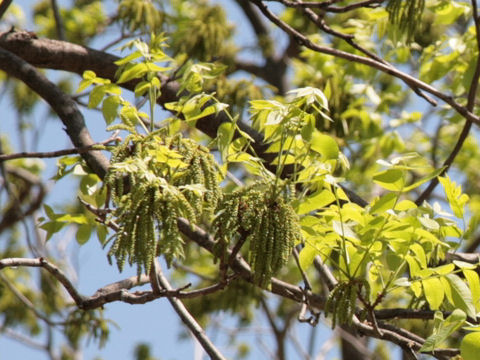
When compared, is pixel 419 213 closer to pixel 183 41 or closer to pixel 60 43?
pixel 60 43

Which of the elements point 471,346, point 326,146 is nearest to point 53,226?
point 326,146

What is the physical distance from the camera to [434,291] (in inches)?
114

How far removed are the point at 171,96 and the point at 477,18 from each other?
1.65 m

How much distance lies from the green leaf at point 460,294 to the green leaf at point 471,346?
0.22 m

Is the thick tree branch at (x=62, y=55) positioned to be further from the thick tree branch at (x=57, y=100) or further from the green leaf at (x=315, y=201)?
the green leaf at (x=315, y=201)

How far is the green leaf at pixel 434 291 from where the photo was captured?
113 inches

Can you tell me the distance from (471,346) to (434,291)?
1.24 ft

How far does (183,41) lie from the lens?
6137 millimetres

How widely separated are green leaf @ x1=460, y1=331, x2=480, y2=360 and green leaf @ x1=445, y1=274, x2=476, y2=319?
0.22 m

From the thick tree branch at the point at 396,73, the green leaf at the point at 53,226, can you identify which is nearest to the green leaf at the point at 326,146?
the thick tree branch at the point at 396,73

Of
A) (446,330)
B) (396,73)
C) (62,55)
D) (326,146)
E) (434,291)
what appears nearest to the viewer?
(446,330)

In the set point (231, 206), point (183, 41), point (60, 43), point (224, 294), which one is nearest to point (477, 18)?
point (231, 206)

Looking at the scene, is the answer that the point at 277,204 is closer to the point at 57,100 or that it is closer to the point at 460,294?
the point at 460,294

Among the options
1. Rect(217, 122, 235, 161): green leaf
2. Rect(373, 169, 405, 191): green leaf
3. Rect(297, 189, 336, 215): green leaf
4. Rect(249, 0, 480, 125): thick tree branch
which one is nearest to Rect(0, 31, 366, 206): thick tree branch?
Rect(249, 0, 480, 125): thick tree branch
